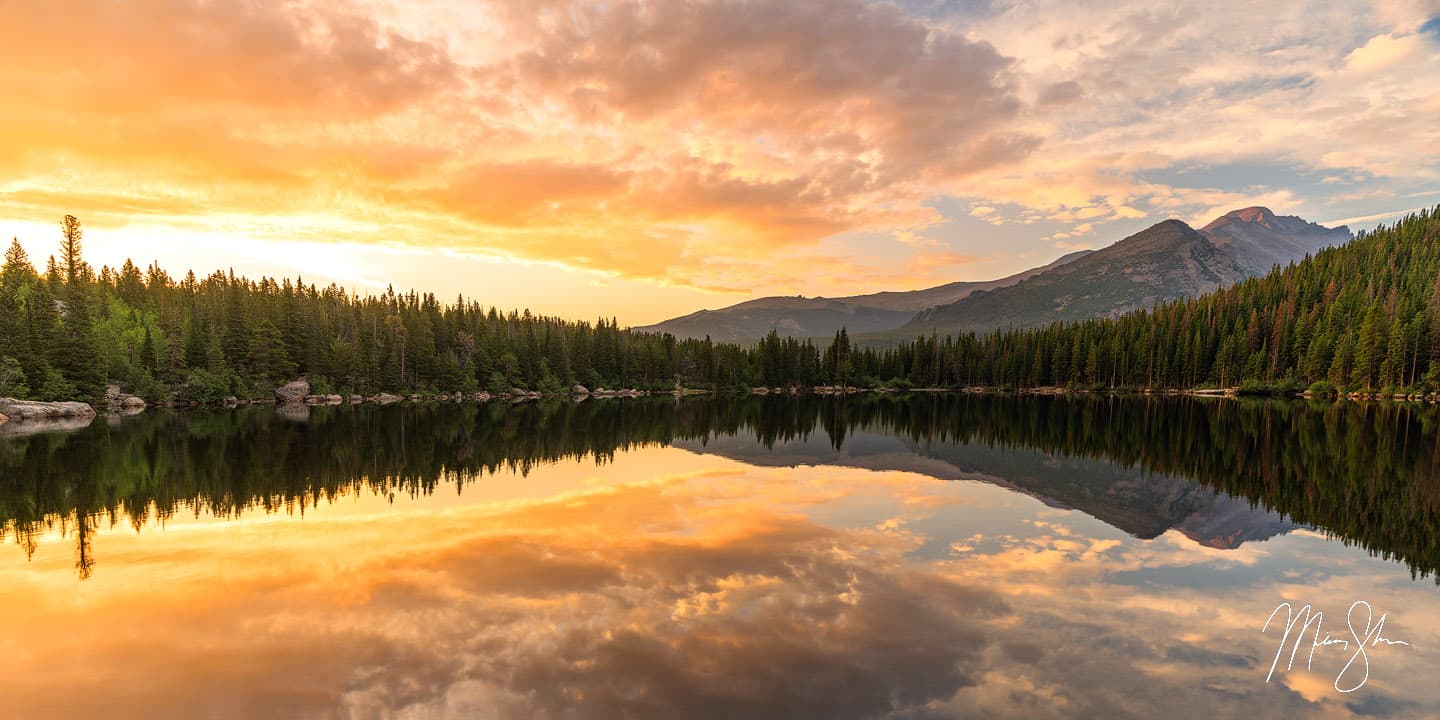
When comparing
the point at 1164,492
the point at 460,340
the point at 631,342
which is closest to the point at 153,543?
the point at 1164,492

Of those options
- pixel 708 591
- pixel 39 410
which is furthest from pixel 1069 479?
pixel 39 410

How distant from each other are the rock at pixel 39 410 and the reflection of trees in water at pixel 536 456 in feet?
25.0

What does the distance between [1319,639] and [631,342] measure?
480 ft

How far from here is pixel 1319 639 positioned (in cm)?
1036

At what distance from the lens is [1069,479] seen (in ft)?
85.8

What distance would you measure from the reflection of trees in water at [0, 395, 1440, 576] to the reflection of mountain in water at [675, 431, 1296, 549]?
4.99 ft

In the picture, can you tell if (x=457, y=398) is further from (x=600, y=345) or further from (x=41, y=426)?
(x=41, y=426)

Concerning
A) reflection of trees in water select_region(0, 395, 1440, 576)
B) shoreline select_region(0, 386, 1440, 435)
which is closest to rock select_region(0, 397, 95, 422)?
shoreline select_region(0, 386, 1440, 435)

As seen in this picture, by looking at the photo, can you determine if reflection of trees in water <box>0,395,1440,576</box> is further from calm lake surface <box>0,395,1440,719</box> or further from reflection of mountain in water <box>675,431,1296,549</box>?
reflection of mountain in water <box>675,431,1296,549</box>

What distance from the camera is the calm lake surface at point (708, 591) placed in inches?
326

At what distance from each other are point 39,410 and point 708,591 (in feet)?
250
